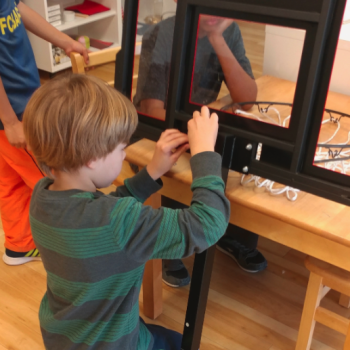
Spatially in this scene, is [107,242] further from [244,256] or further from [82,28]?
[82,28]

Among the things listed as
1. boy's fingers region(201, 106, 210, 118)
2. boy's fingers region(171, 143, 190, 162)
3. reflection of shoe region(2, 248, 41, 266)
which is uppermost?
boy's fingers region(201, 106, 210, 118)

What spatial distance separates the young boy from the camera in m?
0.80

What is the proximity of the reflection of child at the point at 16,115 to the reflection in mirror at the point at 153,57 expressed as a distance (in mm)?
440

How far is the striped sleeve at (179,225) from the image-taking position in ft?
2.62

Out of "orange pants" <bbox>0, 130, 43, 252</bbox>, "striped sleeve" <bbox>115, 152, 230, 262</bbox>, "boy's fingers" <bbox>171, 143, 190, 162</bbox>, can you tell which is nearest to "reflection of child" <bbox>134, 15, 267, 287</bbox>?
"boy's fingers" <bbox>171, 143, 190, 162</bbox>

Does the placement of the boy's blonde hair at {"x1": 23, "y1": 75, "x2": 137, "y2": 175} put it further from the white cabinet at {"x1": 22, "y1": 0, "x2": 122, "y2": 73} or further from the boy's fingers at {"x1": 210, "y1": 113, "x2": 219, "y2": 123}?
the white cabinet at {"x1": 22, "y1": 0, "x2": 122, "y2": 73}

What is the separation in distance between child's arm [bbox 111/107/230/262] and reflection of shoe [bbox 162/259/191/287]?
2.53ft

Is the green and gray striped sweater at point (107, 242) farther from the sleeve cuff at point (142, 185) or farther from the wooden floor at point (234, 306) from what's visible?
the wooden floor at point (234, 306)

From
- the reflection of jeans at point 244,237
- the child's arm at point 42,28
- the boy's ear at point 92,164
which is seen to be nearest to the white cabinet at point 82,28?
the child's arm at point 42,28

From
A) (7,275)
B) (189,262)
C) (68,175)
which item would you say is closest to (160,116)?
(68,175)

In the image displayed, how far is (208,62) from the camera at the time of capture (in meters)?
0.95

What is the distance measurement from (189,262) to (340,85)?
1044mm

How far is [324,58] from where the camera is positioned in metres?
0.78

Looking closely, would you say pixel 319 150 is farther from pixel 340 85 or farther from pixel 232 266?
pixel 232 266
